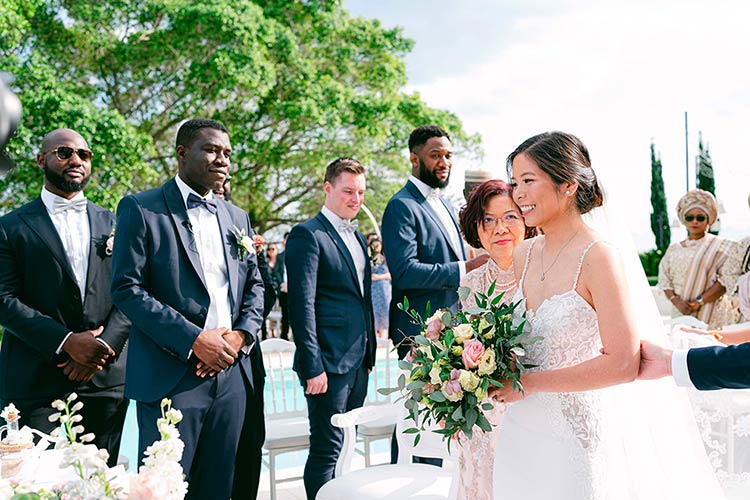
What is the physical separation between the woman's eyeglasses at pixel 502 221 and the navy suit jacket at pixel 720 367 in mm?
1260

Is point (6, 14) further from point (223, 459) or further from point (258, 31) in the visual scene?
point (223, 459)

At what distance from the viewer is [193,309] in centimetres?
330

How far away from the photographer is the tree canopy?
13.2 m

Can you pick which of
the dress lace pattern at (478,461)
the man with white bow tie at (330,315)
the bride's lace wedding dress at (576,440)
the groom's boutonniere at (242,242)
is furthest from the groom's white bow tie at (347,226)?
the bride's lace wedding dress at (576,440)

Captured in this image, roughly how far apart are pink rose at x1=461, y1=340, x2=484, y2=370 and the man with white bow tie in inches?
67.5

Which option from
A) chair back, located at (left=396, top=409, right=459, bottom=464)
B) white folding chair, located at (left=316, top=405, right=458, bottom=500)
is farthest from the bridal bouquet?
chair back, located at (left=396, top=409, right=459, bottom=464)

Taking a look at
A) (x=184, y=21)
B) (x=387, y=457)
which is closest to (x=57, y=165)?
(x=387, y=457)

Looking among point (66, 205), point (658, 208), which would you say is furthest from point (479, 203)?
point (658, 208)

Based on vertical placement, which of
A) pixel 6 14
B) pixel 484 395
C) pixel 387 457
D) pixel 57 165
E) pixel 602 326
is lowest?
pixel 387 457

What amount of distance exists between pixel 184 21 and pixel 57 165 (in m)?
11.6

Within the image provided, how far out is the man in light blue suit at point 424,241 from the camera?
4051 mm

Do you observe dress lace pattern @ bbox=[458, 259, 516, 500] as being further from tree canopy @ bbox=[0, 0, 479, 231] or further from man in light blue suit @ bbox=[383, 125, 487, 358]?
tree canopy @ bbox=[0, 0, 479, 231]

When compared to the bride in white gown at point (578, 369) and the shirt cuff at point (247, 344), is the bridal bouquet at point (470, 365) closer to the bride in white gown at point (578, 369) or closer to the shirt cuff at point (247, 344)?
the bride in white gown at point (578, 369)

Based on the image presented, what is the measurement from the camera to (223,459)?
338 cm
